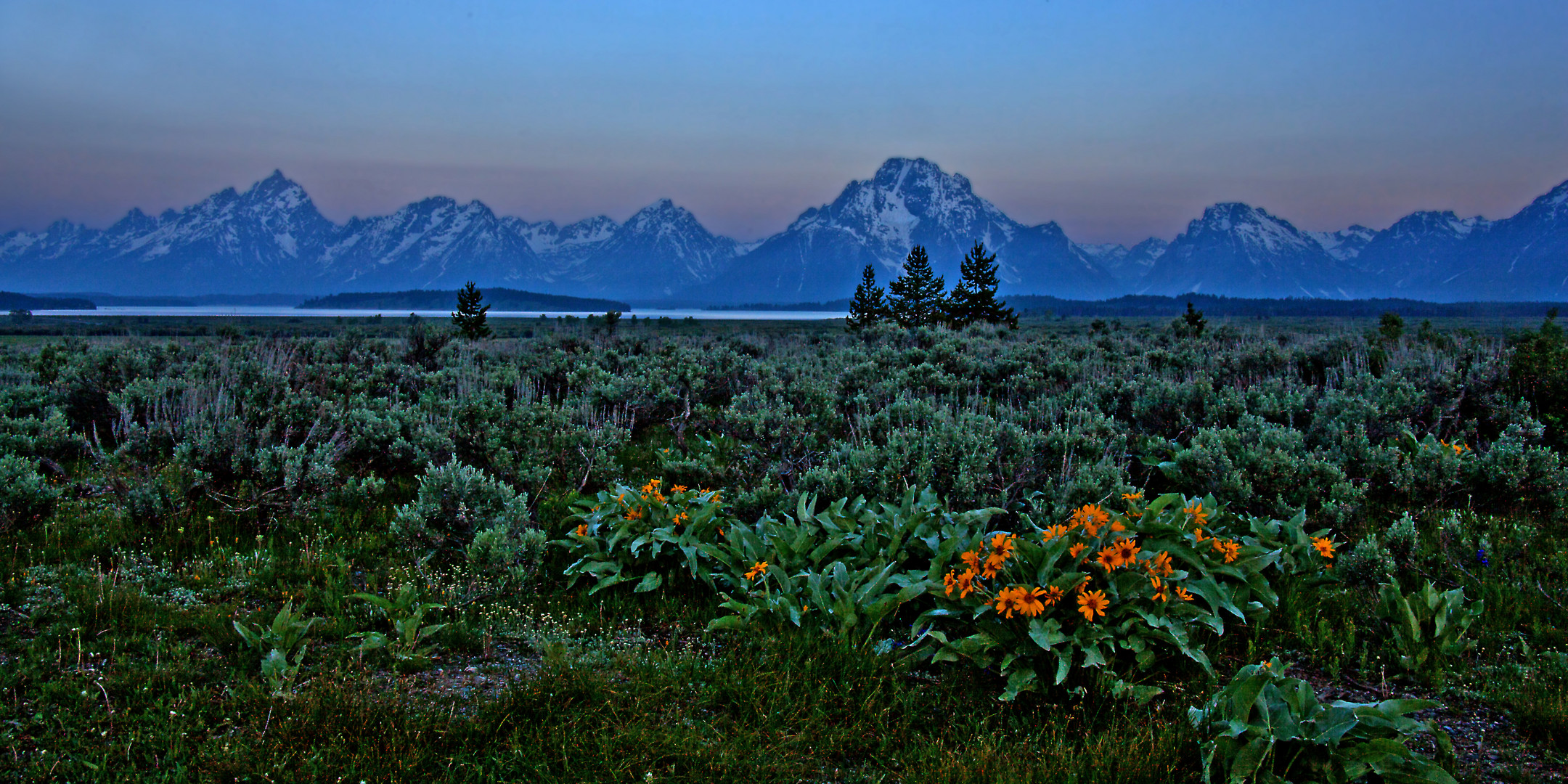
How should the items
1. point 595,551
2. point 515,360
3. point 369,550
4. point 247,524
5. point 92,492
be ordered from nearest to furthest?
1. point 595,551
2. point 369,550
3. point 247,524
4. point 92,492
5. point 515,360

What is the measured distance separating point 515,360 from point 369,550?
1074 centimetres

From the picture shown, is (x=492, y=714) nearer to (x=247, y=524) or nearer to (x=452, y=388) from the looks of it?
(x=247, y=524)

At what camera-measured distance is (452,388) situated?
12023 mm

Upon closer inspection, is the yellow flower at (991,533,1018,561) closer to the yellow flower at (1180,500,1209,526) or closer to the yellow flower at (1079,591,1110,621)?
the yellow flower at (1079,591,1110,621)

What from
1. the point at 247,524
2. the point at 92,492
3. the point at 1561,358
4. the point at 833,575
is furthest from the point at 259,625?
the point at 1561,358

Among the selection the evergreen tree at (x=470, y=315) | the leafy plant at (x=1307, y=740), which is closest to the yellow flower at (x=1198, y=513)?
the leafy plant at (x=1307, y=740)

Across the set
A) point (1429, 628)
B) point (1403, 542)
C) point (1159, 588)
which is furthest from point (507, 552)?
point (1403, 542)

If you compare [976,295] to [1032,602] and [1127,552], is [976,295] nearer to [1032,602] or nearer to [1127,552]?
[1127,552]

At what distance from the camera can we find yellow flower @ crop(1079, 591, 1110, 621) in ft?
11.1

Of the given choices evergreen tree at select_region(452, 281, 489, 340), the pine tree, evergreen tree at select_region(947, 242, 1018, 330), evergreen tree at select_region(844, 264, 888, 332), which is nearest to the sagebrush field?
evergreen tree at select_region(452, 281, 489, 340)

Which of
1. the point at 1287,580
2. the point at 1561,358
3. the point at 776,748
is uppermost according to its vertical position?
the point at 1561,358

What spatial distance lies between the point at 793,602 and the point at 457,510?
10.2 feet

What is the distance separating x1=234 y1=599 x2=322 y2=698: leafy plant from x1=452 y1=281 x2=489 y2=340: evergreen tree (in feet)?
83.8

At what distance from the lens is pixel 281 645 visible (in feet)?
12.1
